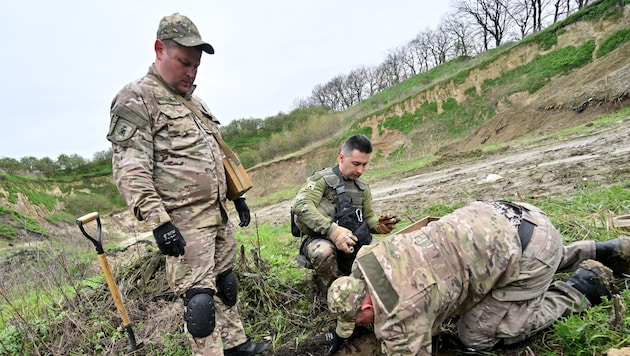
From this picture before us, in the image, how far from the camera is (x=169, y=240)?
1.73m

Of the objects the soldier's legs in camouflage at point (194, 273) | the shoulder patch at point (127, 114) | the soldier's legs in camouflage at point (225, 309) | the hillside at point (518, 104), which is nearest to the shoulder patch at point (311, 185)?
the soldier's legs in camouflage at point (225, 309)

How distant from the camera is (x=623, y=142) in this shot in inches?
217

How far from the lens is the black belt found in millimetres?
1690

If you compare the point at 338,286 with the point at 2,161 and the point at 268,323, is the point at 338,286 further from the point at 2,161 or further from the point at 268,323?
the point at 2,161

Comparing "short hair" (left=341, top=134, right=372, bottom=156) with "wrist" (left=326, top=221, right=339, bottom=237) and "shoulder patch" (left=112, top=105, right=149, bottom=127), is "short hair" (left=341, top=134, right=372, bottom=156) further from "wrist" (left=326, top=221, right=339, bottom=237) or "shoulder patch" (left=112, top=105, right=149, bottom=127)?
"shoulder patch" (left=112, top=105, right=149, bottom=127)

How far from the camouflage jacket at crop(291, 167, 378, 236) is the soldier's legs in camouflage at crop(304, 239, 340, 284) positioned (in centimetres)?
10

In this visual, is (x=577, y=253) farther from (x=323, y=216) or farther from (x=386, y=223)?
(x=323, y=216)

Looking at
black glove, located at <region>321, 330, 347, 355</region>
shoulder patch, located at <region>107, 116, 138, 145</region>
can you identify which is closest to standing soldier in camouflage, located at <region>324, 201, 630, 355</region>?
black glove, located at <region>321, 330, 347, 355</region>

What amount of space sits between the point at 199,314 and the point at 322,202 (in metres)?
1.35

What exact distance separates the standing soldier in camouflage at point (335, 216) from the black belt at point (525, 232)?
1048 mm

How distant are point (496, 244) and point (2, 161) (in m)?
39.8

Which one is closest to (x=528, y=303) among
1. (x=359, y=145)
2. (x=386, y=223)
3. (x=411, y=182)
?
(x=386, y=223)

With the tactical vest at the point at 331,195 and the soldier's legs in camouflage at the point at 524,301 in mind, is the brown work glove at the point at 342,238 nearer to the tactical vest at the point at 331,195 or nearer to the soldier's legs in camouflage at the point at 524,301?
the tactical vest at the point at 331,195

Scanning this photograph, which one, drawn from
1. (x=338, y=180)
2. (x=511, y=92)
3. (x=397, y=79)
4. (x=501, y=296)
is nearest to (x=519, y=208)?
(x=501, y=296)
